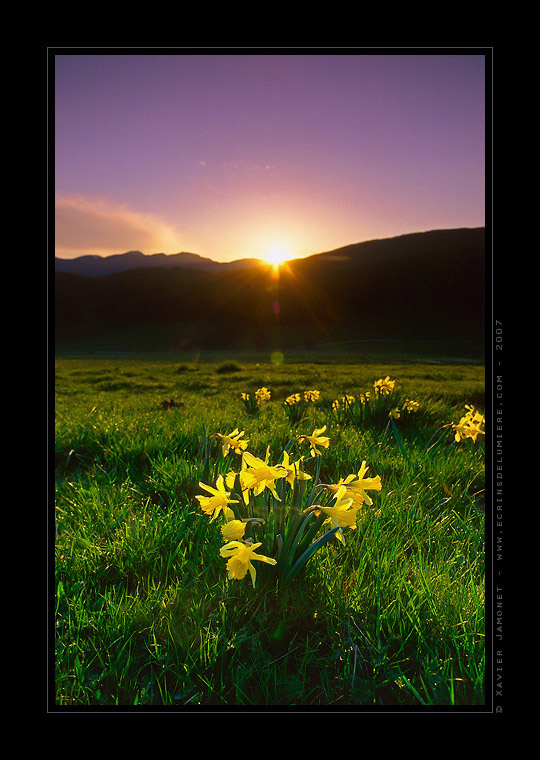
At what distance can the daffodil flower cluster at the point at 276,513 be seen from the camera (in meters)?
1.20

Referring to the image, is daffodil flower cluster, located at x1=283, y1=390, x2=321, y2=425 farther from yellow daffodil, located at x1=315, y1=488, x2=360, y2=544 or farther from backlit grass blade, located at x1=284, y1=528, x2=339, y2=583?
yellow daffodil, located at x1=315, y1=488, x2=360, y2=544

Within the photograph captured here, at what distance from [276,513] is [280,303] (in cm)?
1391

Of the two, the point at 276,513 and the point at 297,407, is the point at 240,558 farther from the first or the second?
the point at 297,407

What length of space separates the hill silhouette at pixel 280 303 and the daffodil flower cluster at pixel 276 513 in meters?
2.98

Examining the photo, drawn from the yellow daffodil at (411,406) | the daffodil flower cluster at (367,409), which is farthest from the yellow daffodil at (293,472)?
the yellow daffodil at (411,406)

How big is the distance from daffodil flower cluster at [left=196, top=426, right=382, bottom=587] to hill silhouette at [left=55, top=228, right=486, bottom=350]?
117 inches

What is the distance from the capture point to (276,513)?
1531 mm

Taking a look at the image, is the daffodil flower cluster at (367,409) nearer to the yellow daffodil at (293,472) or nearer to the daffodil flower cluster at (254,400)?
the daffodil flower cluster at (254,400)

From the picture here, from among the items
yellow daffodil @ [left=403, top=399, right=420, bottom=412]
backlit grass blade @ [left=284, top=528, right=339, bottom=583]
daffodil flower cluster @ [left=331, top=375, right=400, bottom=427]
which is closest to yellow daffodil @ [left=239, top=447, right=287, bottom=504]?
backlit grass blade @ [left=284, top=528, right=339, bottom=583]

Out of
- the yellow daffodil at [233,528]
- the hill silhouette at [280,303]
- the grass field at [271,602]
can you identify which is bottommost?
the grass field at [271,602]

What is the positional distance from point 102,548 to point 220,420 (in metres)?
2.01
